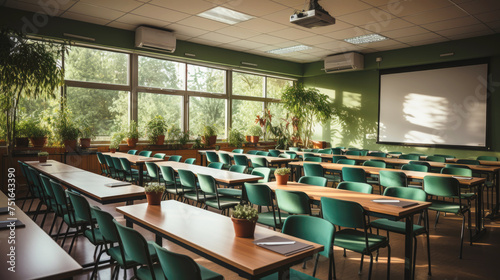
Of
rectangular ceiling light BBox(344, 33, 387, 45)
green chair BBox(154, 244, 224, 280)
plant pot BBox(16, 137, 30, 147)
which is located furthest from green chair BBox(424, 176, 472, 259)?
plant pot BBox(16, 137, 30, 147)

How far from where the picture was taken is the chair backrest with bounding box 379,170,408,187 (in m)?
4.73

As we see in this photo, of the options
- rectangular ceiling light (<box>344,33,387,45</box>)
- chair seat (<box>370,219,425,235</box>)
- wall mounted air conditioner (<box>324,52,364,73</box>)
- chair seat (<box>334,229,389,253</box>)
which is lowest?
chair seat (<box>334,229,389,253</box>)

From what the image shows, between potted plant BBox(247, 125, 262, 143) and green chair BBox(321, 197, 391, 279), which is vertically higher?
potted plant BBox(247, 125, 262, 143)

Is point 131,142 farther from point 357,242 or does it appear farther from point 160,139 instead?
point 357,242

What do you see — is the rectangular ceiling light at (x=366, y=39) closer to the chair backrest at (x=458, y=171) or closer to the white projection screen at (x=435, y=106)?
the white projection screen at (x=435, y=106)

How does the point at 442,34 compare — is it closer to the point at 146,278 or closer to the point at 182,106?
the point at 182,106

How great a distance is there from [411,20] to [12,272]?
779cm

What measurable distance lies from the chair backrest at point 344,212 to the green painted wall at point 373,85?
7.11m

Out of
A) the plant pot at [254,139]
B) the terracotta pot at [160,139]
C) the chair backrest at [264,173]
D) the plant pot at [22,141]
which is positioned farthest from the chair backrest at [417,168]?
the plant pot at [22,141]

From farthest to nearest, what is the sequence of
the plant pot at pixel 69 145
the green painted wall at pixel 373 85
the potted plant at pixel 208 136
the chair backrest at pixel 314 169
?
1. the potted plant at pixel 208 136
2. the green painted wall at pixel 373 85
3. the plant pot at pixel 69 145
4. the chair backrest at pixel 314 169

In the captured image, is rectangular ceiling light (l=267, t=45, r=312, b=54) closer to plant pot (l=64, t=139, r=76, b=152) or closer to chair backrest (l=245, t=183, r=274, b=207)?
plant pot (l=64, t=139, r=76, b=152)

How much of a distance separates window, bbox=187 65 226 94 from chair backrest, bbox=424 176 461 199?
22.9 ft

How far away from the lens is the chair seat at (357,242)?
2854 mm

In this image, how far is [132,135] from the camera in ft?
27.0
